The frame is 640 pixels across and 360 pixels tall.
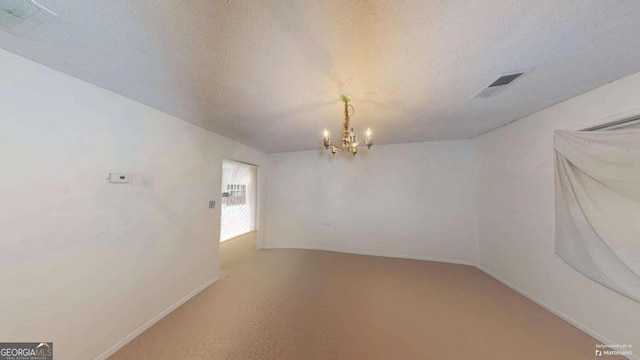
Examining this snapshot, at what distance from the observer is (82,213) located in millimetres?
1458

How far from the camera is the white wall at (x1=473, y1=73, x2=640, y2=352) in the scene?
1.57 meters

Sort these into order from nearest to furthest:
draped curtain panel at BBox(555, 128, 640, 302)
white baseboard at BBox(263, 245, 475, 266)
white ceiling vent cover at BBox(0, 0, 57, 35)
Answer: white ceiling vent cover at BBox(0, 0, 57, 35) < draped curtain panel at BBox(555, 128, 640, 302) < white baseboard at BBox(263, 245, 475, 266)

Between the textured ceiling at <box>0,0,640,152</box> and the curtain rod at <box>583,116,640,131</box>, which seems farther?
the curtain rod at <box>583,116,640,131</box>

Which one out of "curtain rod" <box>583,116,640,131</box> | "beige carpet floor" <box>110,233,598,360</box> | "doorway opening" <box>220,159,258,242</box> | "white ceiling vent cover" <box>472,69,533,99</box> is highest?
"white ceiling vent cover" <box>472,69,533,99</box>

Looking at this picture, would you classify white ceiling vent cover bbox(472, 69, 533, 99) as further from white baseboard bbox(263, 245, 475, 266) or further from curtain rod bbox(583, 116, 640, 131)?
white baseboard bbox(263, 245, 475, 266)

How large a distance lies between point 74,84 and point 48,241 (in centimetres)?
123

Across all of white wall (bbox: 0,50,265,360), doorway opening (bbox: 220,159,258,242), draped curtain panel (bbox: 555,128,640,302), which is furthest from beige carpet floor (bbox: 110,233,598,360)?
doorway opening (bbox: 220,159,258,242)

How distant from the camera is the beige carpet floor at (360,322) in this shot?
1569mm

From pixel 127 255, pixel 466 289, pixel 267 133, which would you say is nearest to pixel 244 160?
pixel 267 133

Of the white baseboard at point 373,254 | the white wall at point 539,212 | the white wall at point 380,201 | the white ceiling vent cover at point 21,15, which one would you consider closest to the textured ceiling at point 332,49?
the white ceiling vent cover at point 21,15

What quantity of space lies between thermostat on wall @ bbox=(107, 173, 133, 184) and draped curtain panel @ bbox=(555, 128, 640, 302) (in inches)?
173

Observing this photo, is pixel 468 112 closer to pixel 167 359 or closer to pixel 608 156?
pixel 608 156

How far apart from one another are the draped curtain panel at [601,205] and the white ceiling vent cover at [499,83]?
0.95m

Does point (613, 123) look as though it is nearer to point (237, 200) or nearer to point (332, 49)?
point (332, 49)
